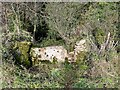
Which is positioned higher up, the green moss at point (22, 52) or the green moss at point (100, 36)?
the green moss at point (100, 36)

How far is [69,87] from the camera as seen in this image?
471 centimetres

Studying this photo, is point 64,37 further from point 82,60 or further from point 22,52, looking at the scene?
point 22,52

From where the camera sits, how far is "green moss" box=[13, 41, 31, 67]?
4.72 meters

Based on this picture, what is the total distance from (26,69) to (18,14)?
0.62 m

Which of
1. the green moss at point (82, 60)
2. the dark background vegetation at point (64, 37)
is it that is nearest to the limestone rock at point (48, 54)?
the dark background vegetation at point (64, 37)

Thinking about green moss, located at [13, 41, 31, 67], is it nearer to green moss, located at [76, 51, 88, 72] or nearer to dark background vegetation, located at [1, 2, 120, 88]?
dark background vegetation, located at [1, 2, 120, 88]

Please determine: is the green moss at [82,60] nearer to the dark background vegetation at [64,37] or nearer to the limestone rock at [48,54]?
the dark background vegetation at [64,37]

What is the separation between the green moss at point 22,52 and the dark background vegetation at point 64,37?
5 cm

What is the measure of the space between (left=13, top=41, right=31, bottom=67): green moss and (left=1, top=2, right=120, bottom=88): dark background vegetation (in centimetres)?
5

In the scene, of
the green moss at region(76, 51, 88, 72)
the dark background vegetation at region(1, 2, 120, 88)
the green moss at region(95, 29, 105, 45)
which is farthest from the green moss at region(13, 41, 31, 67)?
the green moss at region(95, 29, 105, 45)

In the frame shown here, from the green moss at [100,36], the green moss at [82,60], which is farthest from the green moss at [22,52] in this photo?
the green moss at [100,36]

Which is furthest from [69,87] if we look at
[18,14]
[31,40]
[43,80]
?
[18,14]

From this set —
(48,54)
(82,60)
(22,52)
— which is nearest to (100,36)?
(82,60)

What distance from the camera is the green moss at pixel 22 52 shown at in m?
4.72
